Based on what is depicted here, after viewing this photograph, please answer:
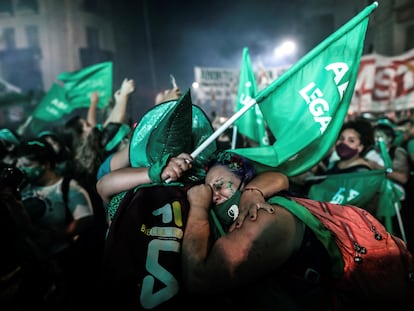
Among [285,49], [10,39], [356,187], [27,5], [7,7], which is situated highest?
[7,7]

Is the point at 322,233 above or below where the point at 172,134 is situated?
below

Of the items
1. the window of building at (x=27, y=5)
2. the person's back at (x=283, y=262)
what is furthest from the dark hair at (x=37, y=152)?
the window of building at (x=27, y=5)

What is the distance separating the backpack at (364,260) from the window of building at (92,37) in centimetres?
4087

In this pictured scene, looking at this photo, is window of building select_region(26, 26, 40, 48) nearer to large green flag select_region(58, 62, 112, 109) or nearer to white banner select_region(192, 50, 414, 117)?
large green flag select_region(58, 62, 112, 109)

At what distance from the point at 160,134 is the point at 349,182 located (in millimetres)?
2845

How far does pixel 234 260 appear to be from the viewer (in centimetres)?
139

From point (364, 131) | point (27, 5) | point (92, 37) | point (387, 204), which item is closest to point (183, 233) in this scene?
point (364, 131)

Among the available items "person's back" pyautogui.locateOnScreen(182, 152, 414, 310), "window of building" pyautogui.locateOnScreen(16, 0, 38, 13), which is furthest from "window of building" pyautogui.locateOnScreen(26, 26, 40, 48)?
"person's back" pyautogui.locateOnScreen(182, 152, 414, 310)

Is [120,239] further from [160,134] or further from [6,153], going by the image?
[6,153]

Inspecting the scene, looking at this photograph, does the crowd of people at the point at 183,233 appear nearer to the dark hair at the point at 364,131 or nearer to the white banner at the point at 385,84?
the dark hair at the point at 364,131

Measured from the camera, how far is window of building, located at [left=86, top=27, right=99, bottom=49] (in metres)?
37.7

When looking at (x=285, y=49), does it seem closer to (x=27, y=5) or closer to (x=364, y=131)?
(x=364, y=131)

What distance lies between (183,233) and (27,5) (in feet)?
140

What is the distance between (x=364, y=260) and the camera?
5.01 feet
